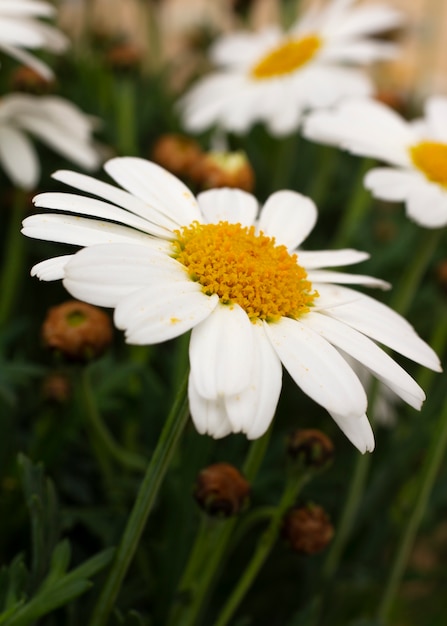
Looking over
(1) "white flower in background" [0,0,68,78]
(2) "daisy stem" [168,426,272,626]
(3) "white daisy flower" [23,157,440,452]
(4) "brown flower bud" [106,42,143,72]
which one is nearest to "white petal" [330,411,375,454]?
(3) "white daisy flower" [23,157,440,452]

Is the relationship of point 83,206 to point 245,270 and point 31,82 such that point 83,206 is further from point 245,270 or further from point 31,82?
point 31,82

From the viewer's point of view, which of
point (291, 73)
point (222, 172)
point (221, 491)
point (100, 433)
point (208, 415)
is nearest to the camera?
point (208, 415)

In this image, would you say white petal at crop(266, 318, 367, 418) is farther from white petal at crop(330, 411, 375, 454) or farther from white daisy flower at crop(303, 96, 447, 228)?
white daisy flower at crop(303, 96, 447, 228)

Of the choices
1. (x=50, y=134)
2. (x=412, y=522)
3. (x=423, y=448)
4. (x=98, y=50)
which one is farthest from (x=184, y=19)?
(x=412, y=522)

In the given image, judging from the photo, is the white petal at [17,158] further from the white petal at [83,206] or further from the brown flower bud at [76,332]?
the white petal at [83,206]

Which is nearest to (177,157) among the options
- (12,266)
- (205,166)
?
(205,166)

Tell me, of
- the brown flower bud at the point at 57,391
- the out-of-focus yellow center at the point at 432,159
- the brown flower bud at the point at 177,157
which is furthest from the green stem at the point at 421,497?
the brown flower bud at the point at 177,157

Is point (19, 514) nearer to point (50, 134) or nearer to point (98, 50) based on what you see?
point (50, 134)
